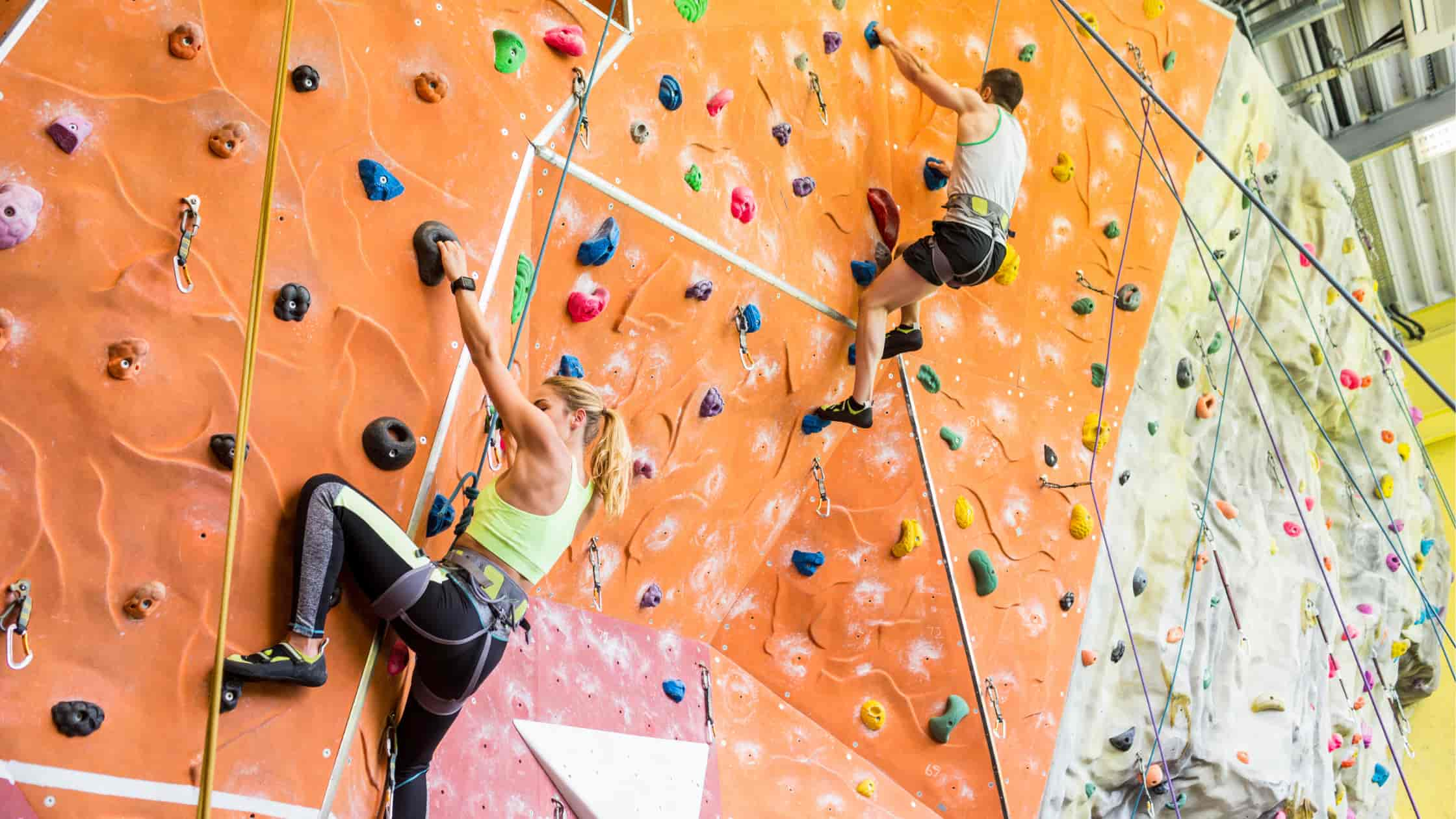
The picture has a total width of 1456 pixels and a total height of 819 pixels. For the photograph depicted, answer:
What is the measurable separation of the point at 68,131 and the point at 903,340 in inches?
103

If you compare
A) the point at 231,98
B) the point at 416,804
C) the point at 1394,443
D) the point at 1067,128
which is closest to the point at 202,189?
the point at 231,98

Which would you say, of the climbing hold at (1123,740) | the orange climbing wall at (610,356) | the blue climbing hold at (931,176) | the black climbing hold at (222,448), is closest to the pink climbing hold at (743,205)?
the orange climbing wall at (610,356)

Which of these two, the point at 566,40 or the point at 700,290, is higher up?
the point at 566,40

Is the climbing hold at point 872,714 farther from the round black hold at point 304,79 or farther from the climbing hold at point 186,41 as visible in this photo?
the climbing hold at point 186,41

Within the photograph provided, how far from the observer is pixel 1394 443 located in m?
7.43

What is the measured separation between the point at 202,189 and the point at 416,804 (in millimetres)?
1406

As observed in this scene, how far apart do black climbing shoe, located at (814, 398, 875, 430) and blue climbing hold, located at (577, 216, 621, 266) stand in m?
1.10

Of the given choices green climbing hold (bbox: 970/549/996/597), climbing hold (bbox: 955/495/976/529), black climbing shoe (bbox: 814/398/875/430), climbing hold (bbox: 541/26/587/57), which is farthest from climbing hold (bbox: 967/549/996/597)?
climbing hold (bbox: 541/26/587/57)

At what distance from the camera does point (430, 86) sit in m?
2.77

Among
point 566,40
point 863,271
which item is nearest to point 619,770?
point 863,271

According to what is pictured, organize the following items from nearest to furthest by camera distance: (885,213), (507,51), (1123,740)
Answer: (507,51) < (885,213) < (1123,740)

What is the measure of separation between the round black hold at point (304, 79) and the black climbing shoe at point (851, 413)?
2.03 meters

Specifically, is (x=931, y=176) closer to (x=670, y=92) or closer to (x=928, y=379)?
(x=928, y=379)

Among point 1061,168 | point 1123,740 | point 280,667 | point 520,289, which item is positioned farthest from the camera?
point 1123,740
